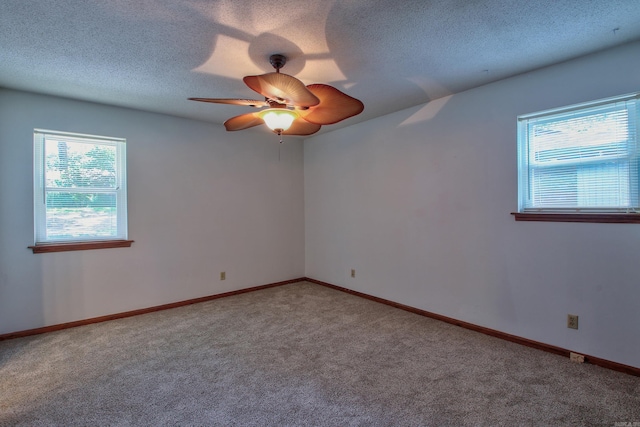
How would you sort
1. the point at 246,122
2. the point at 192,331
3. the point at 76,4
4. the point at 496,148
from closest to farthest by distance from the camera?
the point at 76,4, the point at 246,122, the point at 496,148, the point at 192,331

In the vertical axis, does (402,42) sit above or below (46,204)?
above

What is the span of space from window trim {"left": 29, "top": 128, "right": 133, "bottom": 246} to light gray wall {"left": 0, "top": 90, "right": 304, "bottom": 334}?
6cm

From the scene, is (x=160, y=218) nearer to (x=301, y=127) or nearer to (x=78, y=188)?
(x=78, y=188)

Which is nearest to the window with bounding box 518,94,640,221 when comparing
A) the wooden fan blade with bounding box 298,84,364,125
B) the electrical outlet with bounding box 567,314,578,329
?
the electrical outlet with bounding box 567,314,578,329

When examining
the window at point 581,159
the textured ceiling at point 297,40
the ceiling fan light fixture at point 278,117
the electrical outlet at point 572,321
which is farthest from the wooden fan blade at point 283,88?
the electrical outlet at point 572,321

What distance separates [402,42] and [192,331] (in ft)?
10.1

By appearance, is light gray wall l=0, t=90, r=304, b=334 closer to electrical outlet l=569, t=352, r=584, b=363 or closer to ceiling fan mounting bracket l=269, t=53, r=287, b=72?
ceiling fan mounting bracket l=269, t=53, r=287, b=72

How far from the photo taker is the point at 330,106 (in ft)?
6.84

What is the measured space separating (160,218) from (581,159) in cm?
419

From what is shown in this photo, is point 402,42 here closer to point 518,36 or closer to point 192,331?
point 518,36

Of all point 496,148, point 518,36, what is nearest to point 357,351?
point 496,148

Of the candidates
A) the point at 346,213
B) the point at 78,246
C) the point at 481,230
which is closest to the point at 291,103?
the point at 481,230

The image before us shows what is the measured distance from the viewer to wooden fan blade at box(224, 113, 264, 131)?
7.73ft

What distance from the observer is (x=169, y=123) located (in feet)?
12.5
